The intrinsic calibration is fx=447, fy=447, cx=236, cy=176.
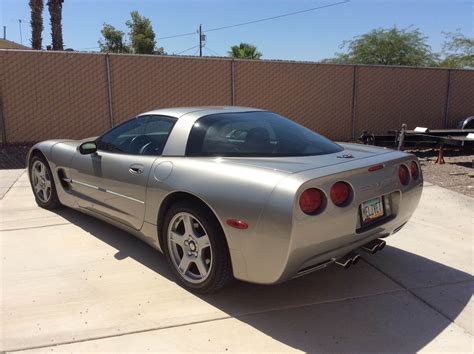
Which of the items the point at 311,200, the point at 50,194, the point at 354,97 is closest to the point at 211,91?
the point at 354,97

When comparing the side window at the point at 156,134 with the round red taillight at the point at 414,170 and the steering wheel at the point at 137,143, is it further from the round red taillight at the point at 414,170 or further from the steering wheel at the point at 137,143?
the round red taillight at the point at 414,170

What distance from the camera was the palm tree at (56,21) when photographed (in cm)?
1561

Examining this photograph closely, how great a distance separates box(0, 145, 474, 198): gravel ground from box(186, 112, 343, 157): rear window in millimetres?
4114

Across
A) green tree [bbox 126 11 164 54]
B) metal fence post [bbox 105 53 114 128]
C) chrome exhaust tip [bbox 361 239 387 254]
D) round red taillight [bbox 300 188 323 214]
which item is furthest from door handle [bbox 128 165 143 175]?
green tree [bbox 126 11 164 54]

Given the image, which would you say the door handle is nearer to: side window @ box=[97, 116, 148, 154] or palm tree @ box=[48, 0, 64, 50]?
side window @ box=[97, 116, 148, 154]

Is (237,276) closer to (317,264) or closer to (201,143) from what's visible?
(317,264)

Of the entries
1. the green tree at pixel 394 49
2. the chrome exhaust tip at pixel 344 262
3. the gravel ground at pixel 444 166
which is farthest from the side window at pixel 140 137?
the green tree at pixel 394 49

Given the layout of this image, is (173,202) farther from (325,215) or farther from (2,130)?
(2,130)

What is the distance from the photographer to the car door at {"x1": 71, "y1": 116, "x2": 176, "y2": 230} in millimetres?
3852

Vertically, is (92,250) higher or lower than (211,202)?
lower

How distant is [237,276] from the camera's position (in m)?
3.10

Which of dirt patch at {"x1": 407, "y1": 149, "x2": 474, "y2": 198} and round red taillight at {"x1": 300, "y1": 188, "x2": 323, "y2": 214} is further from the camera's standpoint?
dirt patch at {"x1": 407, "y1": 149, "x2": 474, "y2": 198}

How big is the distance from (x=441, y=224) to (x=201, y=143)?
3.30 m

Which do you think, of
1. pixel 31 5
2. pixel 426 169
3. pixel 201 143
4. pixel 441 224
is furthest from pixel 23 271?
pixel 31 5
